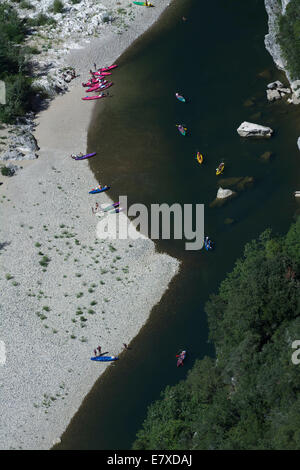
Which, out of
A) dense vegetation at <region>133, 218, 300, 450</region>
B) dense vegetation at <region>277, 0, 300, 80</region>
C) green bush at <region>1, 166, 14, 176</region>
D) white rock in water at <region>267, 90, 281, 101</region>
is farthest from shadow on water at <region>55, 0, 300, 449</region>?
green bush at <region>1, 166, 14, 176</region>

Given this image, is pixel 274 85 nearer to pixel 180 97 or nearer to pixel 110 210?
pixel 180 97

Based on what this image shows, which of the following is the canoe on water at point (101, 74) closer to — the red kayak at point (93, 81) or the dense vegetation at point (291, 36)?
the red kayak at point (93, 81)

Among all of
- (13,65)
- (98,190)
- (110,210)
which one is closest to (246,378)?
(110,210)

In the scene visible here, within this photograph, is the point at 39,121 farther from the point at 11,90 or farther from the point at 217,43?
the point at 217,43

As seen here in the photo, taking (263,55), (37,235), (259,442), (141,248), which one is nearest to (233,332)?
(259,442)

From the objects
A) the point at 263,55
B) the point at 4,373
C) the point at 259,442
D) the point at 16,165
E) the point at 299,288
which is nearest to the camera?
the point at 259,442

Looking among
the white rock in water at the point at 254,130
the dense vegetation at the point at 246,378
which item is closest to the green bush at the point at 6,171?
the white rock in water at the point at 254,130
